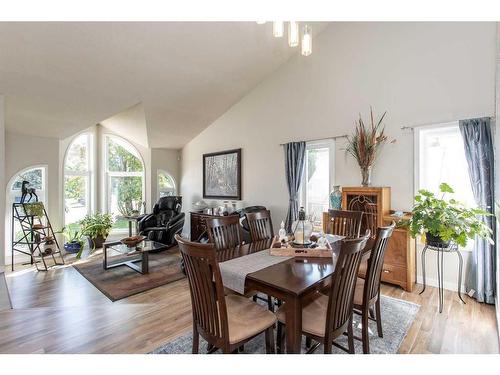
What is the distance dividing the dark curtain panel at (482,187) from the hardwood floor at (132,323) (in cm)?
22

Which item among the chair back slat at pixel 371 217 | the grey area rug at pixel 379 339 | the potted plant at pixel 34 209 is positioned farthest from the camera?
the potted plant at pixel 34 209

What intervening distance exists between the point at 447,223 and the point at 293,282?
1.88m

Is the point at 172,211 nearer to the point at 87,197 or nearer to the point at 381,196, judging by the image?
the point at 87,197

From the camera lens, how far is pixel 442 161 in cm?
321

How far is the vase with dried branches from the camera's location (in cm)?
350

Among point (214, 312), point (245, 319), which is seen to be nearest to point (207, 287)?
point (214, 312)

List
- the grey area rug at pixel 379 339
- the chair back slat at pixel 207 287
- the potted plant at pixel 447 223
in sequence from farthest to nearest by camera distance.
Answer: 1. the potted plant at pixel 447 223
2. the grey area rug at pixel 379 339
3. the chair back slat at pixel 207 287

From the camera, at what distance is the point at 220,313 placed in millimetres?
1440

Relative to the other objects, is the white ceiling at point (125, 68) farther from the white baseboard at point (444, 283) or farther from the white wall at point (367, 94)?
the white baseboard at point (444, 283)

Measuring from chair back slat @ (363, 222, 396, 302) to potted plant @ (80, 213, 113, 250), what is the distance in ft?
18.2

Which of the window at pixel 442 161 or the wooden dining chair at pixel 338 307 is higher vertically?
the window at pixel 442 161

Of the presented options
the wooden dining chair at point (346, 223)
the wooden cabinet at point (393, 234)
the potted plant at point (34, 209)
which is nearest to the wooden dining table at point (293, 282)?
the wooden dining chair at point (346, 223)

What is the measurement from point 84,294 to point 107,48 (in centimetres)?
310

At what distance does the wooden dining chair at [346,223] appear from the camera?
9.07ft
